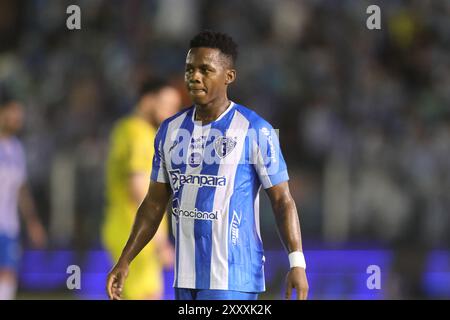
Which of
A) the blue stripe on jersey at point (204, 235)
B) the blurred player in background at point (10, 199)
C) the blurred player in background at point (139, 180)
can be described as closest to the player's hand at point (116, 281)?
the blue stripe on jersey at point (204, 235)

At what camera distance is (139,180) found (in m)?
7.13

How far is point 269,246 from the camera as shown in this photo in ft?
→ 34.1

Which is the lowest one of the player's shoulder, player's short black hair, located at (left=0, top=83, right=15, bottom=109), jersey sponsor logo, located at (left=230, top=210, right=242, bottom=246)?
jersey sponsor logo, located at (left=230, top=210, right=242, bottom=246)

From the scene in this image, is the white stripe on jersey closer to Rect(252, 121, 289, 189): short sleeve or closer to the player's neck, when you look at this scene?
Rect(252, 121, 289, 189): short sleeve

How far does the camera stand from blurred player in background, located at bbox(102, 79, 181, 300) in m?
7.15

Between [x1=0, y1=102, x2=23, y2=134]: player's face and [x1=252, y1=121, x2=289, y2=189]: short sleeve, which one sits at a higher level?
[x1=0, y1=102, x2=23, y2=134]: player's face

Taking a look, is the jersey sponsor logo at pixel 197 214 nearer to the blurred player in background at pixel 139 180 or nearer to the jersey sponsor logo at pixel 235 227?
the jersey sponsor logo at pixel 235 227

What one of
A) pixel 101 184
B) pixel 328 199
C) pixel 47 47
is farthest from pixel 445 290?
pixel 47 47

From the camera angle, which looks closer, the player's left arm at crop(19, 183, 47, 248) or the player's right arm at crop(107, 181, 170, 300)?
the player's right arm at crop(107, 181, 170, 300)

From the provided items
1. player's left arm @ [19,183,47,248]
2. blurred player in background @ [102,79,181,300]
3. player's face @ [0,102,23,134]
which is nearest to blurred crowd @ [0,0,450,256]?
player's left arm @ [19,183,47,248]

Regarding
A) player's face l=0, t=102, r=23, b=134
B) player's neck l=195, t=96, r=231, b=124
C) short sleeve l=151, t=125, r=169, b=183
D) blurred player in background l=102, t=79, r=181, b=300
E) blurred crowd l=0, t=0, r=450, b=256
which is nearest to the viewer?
player's neck l=195, t=96, r=231, b=124

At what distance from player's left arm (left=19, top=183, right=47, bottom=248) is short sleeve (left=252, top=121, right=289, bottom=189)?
5.40 metres

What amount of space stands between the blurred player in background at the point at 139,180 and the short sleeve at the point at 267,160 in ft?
8.44

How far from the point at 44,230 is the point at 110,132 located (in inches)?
53.1
